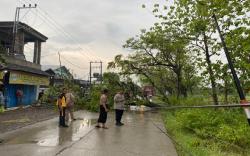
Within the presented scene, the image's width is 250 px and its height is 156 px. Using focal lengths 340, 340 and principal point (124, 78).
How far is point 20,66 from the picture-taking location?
29281 mm

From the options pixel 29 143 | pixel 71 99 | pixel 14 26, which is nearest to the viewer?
pixel 29 143

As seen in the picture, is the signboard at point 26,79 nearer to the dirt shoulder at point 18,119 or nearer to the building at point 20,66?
the building at point 20,66

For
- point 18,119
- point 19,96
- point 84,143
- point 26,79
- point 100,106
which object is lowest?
point 84,143

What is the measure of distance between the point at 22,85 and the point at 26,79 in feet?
3.62

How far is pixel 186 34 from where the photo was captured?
21.4 meters

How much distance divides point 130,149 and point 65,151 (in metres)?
1.85

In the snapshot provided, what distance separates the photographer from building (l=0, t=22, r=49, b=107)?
26803 millimetres

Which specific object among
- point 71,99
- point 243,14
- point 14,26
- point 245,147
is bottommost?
point 245,147

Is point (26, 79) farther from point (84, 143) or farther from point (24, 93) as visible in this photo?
point (84, 143)

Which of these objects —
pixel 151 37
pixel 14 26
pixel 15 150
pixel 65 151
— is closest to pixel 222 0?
pixel 65 151

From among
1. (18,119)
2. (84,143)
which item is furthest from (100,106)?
(18,119)

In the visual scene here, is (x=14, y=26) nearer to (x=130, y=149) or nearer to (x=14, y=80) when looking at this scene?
(x=14, y=80)

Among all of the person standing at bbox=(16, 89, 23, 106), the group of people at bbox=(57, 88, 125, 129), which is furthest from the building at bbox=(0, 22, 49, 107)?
the group of people at bbox=(57, 88, 125, 129)

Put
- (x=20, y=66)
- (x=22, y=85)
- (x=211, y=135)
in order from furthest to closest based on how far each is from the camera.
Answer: (x=22, y=85) → (x=20, y=66) → (x=211, y=135)
